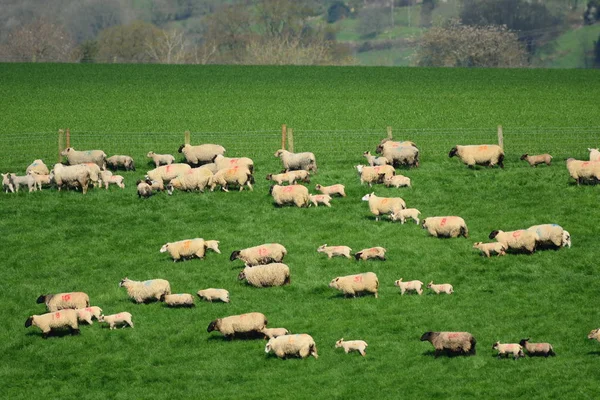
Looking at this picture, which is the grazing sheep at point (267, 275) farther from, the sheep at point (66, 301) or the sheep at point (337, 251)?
the sheep at point (66, 301)

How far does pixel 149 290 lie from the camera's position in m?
29.9

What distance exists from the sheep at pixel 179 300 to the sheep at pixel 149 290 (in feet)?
1.09

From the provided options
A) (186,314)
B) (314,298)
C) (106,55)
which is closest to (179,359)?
(186,314)

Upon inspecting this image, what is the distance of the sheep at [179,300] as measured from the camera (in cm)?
2936

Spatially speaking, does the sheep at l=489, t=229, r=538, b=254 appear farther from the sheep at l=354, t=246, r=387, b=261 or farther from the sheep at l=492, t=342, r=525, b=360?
the sheep at l=492, t=342, r=525, b=360

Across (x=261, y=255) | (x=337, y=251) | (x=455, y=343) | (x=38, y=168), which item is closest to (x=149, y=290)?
(x=261, y=255)

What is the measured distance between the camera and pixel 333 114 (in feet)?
202

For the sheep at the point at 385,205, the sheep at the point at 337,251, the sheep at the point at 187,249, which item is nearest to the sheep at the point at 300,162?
the sheep at the point at 385,205

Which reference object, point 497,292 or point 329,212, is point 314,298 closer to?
point 497,292

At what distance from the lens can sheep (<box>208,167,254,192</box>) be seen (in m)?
40.0

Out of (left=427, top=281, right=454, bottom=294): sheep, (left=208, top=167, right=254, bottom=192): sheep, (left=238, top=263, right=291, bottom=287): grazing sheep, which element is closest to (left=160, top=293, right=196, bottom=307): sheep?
(left=238, top=263, right=291, bottom=287): grazing sheep

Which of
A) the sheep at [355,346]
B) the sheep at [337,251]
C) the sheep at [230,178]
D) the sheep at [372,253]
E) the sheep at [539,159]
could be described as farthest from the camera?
the sheep at [539,159]

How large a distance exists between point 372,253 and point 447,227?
2.99 metres

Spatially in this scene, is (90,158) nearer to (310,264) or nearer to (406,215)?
(406,215)
